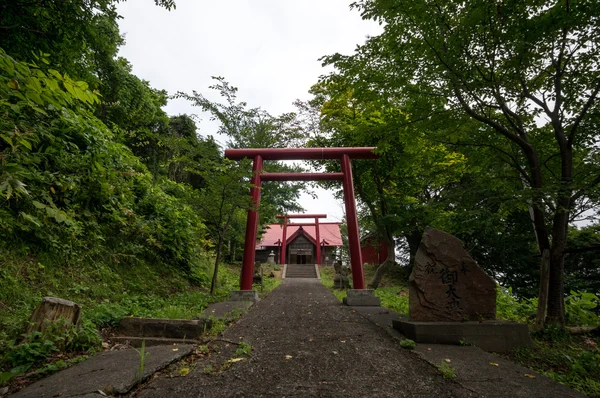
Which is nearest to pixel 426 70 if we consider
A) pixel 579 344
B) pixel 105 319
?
pixel 579 344

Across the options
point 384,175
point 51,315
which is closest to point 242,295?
point 51,315

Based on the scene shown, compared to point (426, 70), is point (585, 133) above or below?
below

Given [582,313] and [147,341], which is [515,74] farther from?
[147,341]

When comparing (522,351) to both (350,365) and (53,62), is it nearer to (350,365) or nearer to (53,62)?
(350,365)

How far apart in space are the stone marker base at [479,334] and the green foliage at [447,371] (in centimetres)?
91

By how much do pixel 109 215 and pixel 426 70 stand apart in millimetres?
6449

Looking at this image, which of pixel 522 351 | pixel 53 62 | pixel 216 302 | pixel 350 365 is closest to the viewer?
pixel 350 365

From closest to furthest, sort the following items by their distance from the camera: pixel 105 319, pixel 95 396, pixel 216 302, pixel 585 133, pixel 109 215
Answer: pixel 95 396
pixel 105 319
pixel 585 133
pixel 109 215
pixel 216 302

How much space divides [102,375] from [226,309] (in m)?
3.32

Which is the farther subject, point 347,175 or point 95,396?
point 347,175

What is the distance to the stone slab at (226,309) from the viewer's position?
4.73 meters

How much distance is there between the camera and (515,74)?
12.8ft

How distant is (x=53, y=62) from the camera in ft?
15.4

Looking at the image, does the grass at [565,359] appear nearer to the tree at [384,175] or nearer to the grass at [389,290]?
the grass at [389,290]
